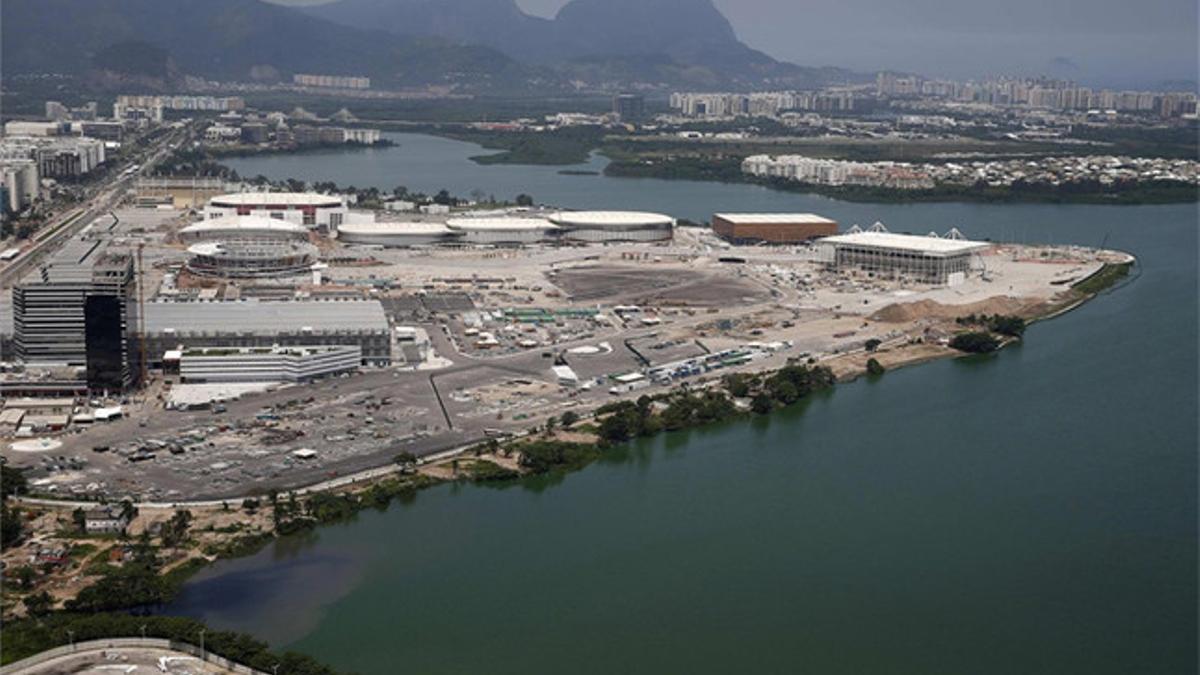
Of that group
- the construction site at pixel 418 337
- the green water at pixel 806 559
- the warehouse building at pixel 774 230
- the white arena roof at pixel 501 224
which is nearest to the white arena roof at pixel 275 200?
the construction site at pixel 418 337

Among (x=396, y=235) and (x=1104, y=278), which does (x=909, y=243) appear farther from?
(x=396, y=235)

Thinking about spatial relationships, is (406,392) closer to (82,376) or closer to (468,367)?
(468,367)

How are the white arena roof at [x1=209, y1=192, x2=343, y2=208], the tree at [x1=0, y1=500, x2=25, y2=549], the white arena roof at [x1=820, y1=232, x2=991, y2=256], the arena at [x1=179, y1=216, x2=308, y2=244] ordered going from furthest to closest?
the white arena roof at [x1=209, y1=192, x2=343, y2=208]
the arena at [x1=179, y1=216, x2=308, y2=244]
the white arena roof at [x1=820, y1=232, x2=991, y2=256]
the tree at [x1=0, y1=500, x2=25, y2=549]

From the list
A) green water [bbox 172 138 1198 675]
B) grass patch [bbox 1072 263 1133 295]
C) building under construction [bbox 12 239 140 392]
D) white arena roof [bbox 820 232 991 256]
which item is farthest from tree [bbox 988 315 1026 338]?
building under construction [bbox 12 239 140 392]

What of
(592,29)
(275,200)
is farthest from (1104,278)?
(592,29)

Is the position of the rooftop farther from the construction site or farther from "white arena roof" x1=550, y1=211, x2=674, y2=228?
"white arena roof" x1=550, y1=211, x2=674, y2=228

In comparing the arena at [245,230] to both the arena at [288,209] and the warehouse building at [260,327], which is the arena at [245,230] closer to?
the arena at [288,209]
